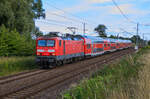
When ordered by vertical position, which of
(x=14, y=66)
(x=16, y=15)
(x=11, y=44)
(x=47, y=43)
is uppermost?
(x=16, y=15)

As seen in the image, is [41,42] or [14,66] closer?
[14,66]

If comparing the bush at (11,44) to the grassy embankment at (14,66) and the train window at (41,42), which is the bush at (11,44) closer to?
the grassy embankment at (14,66)

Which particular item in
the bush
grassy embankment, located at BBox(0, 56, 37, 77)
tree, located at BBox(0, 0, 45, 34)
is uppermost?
tree, located at BBox(0, 0, 45, 34)

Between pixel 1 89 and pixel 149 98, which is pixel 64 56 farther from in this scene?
pixel 149 98

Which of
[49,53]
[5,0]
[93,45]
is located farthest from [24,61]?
[93,45]

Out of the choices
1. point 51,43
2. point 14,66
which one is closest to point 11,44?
point 14,66

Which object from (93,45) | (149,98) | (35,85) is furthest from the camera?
(93,45)

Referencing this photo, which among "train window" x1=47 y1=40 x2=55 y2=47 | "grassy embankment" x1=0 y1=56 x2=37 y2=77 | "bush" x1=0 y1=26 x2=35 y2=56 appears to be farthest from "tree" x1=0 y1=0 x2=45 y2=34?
"train window" x1=47 y1=40 x2=55 y2=47

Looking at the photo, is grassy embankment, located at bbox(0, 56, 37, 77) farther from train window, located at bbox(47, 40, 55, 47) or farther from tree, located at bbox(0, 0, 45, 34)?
tree, located at bbox(0, 0, 45, 34)

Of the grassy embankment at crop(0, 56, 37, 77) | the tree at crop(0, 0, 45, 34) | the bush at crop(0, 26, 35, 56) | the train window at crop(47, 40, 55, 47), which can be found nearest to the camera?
the grassy embankment at crop(0, 56, 37, 77)

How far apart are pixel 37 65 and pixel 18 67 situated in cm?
249

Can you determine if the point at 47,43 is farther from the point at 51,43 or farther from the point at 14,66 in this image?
the point at 14,66

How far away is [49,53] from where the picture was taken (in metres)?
18.3

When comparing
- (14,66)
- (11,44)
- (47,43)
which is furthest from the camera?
(11,44)
